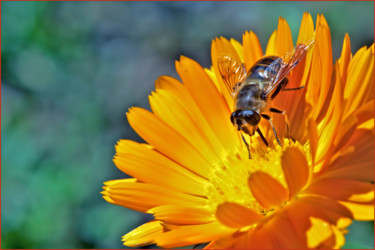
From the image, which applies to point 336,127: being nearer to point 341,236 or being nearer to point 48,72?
point 341,236

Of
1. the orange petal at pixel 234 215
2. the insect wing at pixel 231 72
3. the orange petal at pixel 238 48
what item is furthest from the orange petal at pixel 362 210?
the orange petal at pixel 238 48

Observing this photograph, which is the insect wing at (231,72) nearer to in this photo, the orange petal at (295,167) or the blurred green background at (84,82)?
the orange petal at (295,167)

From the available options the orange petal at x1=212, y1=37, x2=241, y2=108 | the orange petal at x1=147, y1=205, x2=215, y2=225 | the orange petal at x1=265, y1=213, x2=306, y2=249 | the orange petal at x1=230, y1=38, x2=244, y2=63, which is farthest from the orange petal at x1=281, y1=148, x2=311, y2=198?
the orange petal at x1=230, y1=38, x2=244, y2=63

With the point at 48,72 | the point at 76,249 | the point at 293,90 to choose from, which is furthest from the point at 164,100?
the point at 48,72

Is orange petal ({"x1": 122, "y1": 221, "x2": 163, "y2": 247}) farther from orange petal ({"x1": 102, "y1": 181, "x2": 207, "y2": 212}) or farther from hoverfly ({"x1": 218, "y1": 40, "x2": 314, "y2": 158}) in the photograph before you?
hoverfly ({"x1": 218, "y1": 40, "x2": 314, "y2": 158})

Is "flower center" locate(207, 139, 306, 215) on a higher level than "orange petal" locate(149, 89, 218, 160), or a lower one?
lower

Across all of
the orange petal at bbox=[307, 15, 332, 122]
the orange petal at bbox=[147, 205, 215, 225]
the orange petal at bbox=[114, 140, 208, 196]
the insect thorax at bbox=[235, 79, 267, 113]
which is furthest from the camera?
the insect thorax at bbox=[235, 79, 267, 113]

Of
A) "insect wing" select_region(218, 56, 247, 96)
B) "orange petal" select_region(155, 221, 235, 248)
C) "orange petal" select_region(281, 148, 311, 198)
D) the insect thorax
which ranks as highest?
"insect wing" select_region(218, 56, 247, 96)

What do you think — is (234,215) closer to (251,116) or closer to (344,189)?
(344,189)
